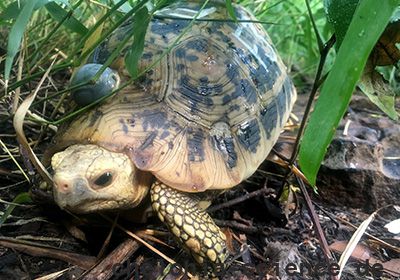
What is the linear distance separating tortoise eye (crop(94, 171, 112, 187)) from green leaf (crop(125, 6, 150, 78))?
25 centimetres

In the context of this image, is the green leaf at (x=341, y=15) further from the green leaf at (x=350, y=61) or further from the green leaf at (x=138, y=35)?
the green leaf at (x=138, y=35)

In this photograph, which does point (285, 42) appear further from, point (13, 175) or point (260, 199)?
point (13, 175)

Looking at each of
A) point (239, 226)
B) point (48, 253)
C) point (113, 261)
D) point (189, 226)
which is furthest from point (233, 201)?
point (48, 253)

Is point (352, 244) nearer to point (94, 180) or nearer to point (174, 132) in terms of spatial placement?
point (174, 132)

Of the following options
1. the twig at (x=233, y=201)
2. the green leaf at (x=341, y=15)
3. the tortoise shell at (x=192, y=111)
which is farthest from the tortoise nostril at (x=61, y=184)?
the green leaf at (x=341, y=15)

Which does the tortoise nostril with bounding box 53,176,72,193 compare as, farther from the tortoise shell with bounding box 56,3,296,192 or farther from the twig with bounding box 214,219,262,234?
the twig with bounding box 214,219,262,234

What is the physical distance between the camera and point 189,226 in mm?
1159

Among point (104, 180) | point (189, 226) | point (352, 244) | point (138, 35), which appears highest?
point (138, 35)

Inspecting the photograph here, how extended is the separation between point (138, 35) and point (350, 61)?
0.46m

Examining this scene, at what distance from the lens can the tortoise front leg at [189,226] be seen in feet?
3.79

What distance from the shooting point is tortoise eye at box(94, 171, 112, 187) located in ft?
3.57

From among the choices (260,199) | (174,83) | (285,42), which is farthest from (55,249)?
(285,42)

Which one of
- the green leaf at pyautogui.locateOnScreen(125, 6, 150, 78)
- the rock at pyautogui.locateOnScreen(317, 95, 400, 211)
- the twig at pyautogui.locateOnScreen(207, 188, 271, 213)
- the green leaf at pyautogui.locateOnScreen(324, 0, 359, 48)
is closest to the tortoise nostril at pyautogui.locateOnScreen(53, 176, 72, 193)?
the green leaf at pyautogui.locateOnScreen(125, 6, 150, 78)

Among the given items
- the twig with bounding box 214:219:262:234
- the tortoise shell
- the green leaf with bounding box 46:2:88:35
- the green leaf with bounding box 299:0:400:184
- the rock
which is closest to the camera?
the green leaf with bounding box 299:0:400:184
